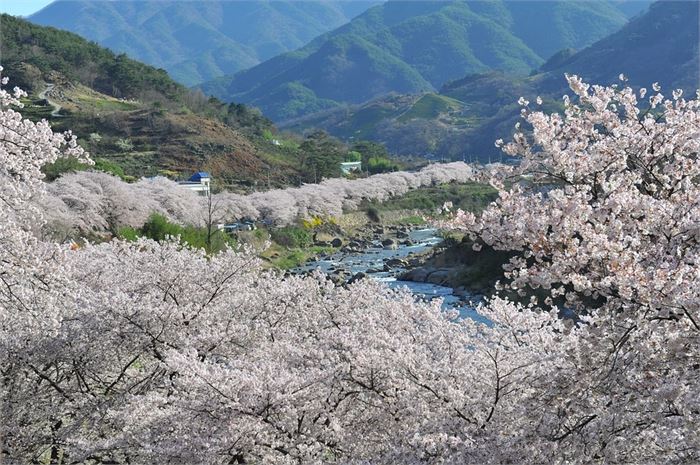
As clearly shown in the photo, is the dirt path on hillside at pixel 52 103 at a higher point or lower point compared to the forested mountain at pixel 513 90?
higher

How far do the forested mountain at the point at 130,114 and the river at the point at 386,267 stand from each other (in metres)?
20.9

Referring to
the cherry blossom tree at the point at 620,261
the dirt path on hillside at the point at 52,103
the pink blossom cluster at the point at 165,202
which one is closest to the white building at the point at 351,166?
the pink blossom cluster at the point at 165,202

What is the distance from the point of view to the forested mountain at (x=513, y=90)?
144 meters

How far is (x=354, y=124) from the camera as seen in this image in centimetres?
19788

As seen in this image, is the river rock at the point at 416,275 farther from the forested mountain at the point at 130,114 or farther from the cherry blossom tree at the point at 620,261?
the cherry blossom tree at the point at 620,261

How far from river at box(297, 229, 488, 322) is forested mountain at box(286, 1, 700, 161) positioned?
Answer: 248ft

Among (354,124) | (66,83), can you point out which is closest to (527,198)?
(66,83)

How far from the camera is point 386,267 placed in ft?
146

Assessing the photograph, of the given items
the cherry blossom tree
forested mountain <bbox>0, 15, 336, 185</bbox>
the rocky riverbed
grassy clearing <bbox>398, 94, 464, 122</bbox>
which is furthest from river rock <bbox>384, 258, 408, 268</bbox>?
grassy clearing <bbox>398, 94, 464, 122</bbox>

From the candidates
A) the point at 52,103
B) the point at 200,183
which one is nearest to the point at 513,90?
the point at 52,103

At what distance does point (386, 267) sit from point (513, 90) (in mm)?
143586

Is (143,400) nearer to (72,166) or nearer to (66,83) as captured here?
(72,166)

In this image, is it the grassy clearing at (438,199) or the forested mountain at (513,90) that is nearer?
the grassy clearing at (438,199)

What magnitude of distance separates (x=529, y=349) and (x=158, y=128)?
241 ft
